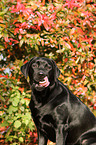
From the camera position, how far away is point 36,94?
3.29 m

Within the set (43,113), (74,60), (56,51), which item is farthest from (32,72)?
(74,60)

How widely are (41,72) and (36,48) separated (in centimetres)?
138

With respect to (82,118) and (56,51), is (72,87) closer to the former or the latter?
(56,51)

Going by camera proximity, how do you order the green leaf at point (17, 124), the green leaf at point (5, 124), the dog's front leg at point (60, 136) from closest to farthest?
1. the dog's front leg at point (60, 136)
2. the green leaf at point (17, 124)
3. the green leaf at point (5, 124)

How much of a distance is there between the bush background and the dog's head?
1.06 meters

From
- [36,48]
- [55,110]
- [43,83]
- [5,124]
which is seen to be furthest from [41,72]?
[5,124]

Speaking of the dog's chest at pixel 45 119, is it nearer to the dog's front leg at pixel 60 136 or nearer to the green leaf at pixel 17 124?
the dog's front leg at pixel 60 136

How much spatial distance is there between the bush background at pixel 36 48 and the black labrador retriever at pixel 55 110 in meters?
1.10

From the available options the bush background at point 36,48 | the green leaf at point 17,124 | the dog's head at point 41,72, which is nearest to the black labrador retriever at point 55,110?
the dog's head at point 41,72

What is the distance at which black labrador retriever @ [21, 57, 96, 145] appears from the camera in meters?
3.08

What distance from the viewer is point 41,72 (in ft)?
Answer: 10.2

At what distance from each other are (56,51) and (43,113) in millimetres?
1622

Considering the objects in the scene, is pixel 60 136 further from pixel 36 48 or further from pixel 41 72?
pixel 36 48

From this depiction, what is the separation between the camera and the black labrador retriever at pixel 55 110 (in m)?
3.08
